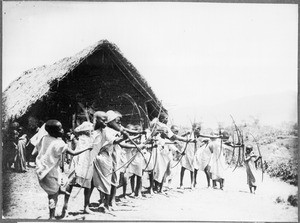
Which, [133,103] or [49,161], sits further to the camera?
[133,103]

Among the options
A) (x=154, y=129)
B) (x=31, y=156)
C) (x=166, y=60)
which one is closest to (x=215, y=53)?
(x=166, y=60)

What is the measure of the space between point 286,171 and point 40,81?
9.68 feet

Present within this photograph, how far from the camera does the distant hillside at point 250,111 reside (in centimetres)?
656

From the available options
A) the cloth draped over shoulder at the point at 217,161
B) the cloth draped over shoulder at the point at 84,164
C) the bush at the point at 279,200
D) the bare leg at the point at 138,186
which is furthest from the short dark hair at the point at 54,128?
the bush at the point at 279,200

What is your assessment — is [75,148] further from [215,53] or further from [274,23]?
[274,23]

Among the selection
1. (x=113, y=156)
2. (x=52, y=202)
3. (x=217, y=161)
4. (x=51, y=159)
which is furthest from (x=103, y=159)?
(x=217, y=161)

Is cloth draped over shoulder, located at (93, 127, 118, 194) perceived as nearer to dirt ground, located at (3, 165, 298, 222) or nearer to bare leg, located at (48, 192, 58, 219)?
dirt ground, located at (3, 165, 298, 222)

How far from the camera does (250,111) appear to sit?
657cm

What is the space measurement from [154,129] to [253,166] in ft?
3.98

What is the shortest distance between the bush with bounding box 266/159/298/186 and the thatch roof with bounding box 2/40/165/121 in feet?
5.39

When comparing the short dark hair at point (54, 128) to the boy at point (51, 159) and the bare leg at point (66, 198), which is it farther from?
the bare leg at point (66, 198)

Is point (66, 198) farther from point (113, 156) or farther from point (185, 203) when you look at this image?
point (185, 203)

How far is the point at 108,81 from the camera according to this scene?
6566 millimetres

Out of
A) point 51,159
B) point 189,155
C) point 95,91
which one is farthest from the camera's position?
point 189,155
